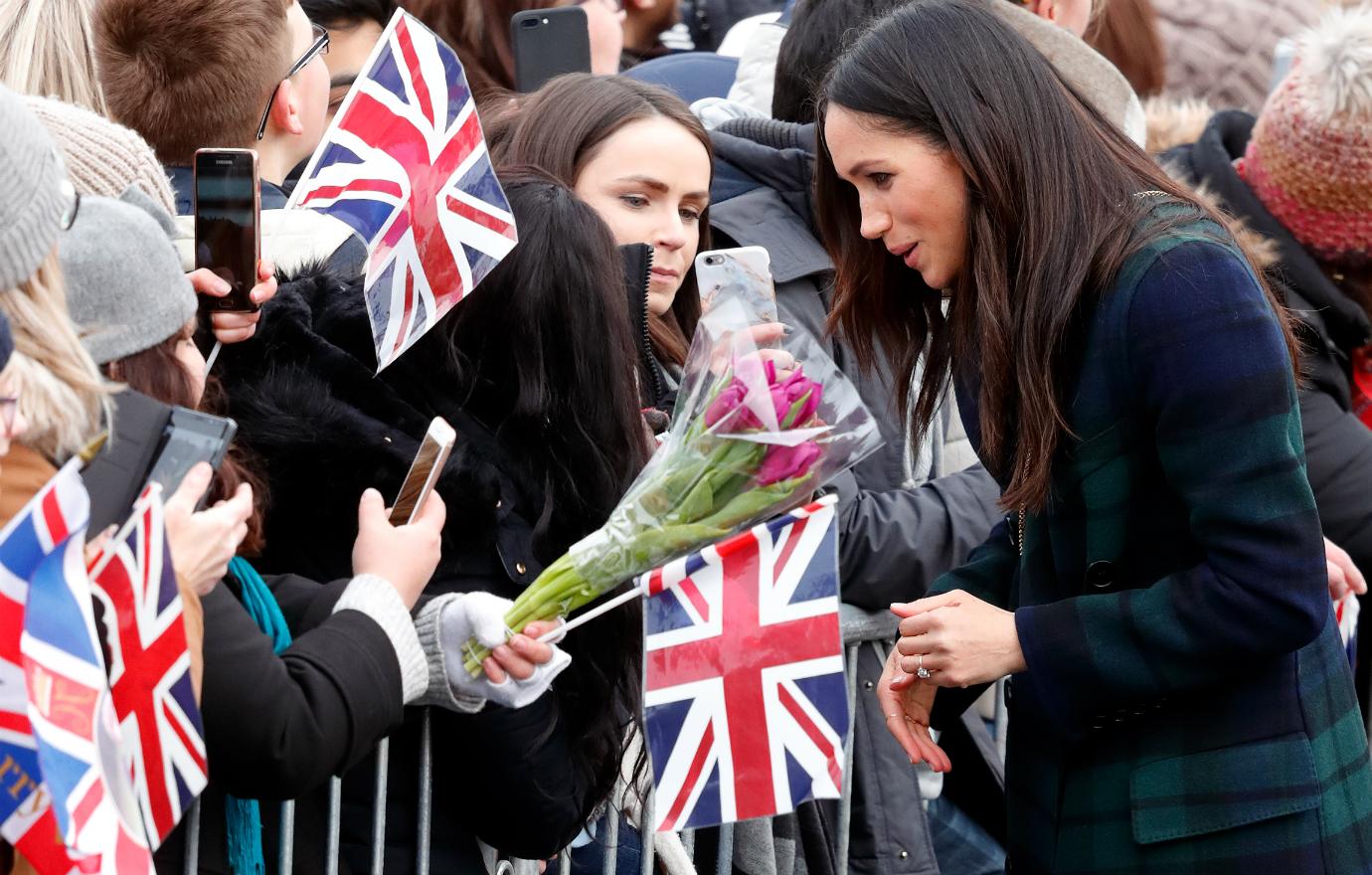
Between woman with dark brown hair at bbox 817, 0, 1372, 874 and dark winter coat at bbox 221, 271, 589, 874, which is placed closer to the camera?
woman with dark brown hair at bbox 817, 0, 1372, 874

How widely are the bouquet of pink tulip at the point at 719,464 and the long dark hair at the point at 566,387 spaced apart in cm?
25

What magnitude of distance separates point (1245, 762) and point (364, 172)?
5.60 ft

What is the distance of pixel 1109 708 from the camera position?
268 centimetres

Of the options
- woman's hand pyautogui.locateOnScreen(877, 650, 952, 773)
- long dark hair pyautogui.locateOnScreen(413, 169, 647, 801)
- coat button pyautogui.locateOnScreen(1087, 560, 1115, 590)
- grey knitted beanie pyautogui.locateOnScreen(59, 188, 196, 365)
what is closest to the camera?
grey knitted beanie pyautogui.locateOnScreen(59, 188, 196, 365)

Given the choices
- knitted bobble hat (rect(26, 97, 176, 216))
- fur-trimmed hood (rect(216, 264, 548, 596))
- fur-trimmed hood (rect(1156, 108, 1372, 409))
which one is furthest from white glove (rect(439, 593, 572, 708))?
fur-trimmed hood (rect(1156, 108, 1372, 409))

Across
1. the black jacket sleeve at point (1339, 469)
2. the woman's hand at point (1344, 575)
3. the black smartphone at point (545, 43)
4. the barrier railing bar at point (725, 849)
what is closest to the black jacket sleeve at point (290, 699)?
the barrier railing bar at point (725, 849)

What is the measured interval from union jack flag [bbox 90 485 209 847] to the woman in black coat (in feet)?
2.14

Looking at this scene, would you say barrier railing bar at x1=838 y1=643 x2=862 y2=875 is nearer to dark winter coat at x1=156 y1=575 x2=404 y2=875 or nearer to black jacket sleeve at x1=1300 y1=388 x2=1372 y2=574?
black jacket sleeve at x1=1300 y1=388 x2=1372 y2=574

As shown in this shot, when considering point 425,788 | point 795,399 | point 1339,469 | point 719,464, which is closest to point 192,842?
point 425,788

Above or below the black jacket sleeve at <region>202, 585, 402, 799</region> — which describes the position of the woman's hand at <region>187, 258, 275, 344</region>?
above

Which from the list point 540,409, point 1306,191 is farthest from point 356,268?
point 1306,191

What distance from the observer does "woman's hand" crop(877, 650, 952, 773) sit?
2.92 meters

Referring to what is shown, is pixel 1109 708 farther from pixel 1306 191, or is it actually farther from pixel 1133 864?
pixel 1306 191

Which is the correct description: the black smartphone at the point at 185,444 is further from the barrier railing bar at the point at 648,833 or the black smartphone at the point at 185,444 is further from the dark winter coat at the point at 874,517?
the dark winter coat at the point at 874,517
